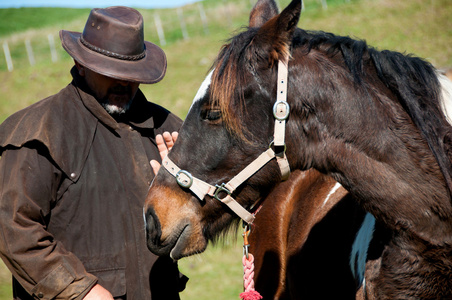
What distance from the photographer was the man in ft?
7.01

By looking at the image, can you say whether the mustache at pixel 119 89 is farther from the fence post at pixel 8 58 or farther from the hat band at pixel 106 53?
the fence post at pixel 8 58

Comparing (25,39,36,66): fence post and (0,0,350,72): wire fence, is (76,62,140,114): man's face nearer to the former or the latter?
(0,0,350,72): wire fence

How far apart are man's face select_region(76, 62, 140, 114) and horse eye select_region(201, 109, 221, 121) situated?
723mm

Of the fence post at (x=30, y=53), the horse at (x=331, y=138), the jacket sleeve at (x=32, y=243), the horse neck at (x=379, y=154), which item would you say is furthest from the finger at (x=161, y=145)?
the fence post at (x=30, y=53)

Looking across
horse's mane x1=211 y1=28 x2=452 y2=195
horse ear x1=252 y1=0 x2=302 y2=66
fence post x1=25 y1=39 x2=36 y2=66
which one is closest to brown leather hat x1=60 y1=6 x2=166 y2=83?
horse's mane x1=211 y1=28 x2=452 y2=195

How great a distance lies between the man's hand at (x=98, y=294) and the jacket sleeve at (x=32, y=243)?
1.0 inches

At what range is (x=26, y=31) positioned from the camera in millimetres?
29375

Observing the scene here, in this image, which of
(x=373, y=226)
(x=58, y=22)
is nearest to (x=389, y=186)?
(x=373, y=226)

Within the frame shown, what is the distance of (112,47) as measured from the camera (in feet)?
8.06

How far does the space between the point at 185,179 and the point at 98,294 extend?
2.40ft

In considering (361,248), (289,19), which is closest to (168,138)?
(289,19)

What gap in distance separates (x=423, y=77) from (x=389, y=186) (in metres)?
0.55

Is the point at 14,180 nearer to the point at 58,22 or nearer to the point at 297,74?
the point at 297,74

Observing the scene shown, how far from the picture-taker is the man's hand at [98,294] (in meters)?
2.15
